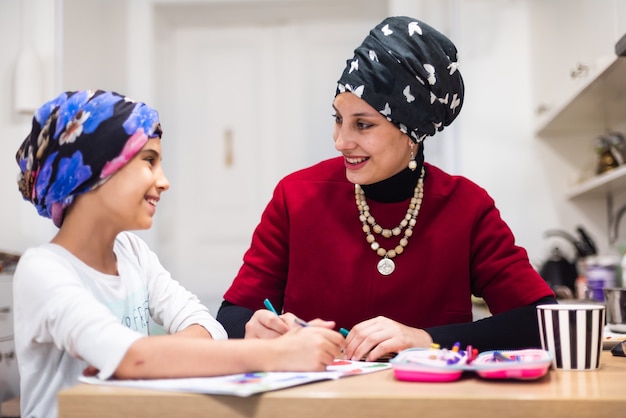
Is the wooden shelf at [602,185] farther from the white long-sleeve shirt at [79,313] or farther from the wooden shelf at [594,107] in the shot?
the white long-sleeve shirt at [79,313]

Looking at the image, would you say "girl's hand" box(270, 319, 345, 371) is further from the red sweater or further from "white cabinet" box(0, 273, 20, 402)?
"white cabinet" box(0, 273, 20, 402)

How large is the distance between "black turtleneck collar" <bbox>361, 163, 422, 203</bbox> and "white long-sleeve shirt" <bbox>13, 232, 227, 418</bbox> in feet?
1.50

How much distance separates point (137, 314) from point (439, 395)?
0.60 meters

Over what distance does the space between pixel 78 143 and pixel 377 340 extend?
0.54 meters

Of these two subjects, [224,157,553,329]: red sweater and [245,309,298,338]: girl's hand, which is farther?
[224,157,553,329]: red sweater

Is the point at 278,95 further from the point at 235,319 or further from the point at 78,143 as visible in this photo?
the point at 78,143

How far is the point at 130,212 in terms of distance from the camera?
1.14 meters

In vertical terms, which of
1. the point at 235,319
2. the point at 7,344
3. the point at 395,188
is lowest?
the point at 7,344

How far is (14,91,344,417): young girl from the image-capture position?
3.01 feet

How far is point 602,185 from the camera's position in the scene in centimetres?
279

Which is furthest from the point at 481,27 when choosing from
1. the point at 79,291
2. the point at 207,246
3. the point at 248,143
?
the point at 79,291

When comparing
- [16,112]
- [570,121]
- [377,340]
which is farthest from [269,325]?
[16,112]

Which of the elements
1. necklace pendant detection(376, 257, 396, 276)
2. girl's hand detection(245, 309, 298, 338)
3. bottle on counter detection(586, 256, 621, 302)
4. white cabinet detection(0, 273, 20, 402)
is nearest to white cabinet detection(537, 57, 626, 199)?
bottle on counter detection(586, 256, 621, 302)

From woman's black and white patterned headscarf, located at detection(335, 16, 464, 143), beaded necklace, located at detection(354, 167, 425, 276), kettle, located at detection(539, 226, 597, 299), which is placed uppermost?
woman's black and white patterned headscarf, located at detection(335, 16, 464, 143)
